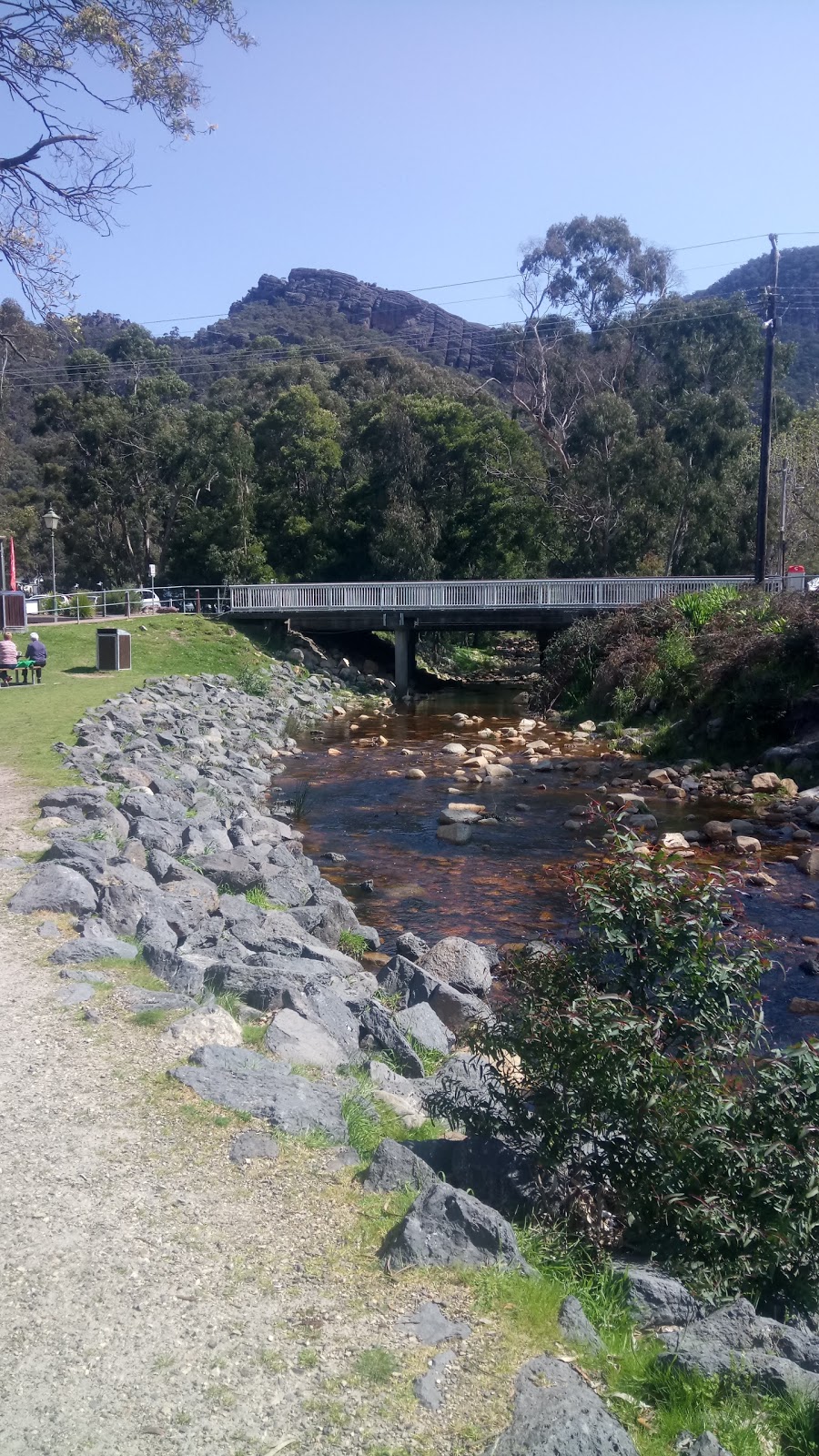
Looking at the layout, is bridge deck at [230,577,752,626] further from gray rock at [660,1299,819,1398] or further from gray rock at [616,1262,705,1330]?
gray rock at [660,1299,819,1398]

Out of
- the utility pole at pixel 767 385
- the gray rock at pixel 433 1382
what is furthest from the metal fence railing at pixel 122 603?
the gray rock at pixel 433 1382

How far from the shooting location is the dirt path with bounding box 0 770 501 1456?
3.33 m

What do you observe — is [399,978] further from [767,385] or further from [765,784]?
[767,385]

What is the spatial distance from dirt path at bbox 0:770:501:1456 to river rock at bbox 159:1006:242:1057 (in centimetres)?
38

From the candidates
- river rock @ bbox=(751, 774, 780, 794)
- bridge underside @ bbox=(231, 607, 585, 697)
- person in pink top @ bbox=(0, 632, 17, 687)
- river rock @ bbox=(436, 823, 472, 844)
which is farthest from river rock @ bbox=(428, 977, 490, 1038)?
bridge underside @ bbox=(231, 607, 585, 697)

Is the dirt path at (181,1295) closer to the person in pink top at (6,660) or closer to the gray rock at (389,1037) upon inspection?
the gray rock at (389,1037)

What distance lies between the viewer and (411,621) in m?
34.8

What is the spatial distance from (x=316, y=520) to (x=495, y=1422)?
4156 centimetres

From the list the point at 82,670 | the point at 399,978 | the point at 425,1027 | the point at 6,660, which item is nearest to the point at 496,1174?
the point at 425,1027

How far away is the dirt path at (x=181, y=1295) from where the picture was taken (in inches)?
131

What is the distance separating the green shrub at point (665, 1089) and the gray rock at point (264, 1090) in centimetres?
78

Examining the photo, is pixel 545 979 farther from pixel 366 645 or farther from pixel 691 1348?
pixel 366 645

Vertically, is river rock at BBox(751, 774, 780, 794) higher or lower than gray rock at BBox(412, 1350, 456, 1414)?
lower

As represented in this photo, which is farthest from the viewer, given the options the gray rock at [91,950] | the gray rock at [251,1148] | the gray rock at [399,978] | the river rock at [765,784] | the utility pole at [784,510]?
the utility pole at [784,510]
